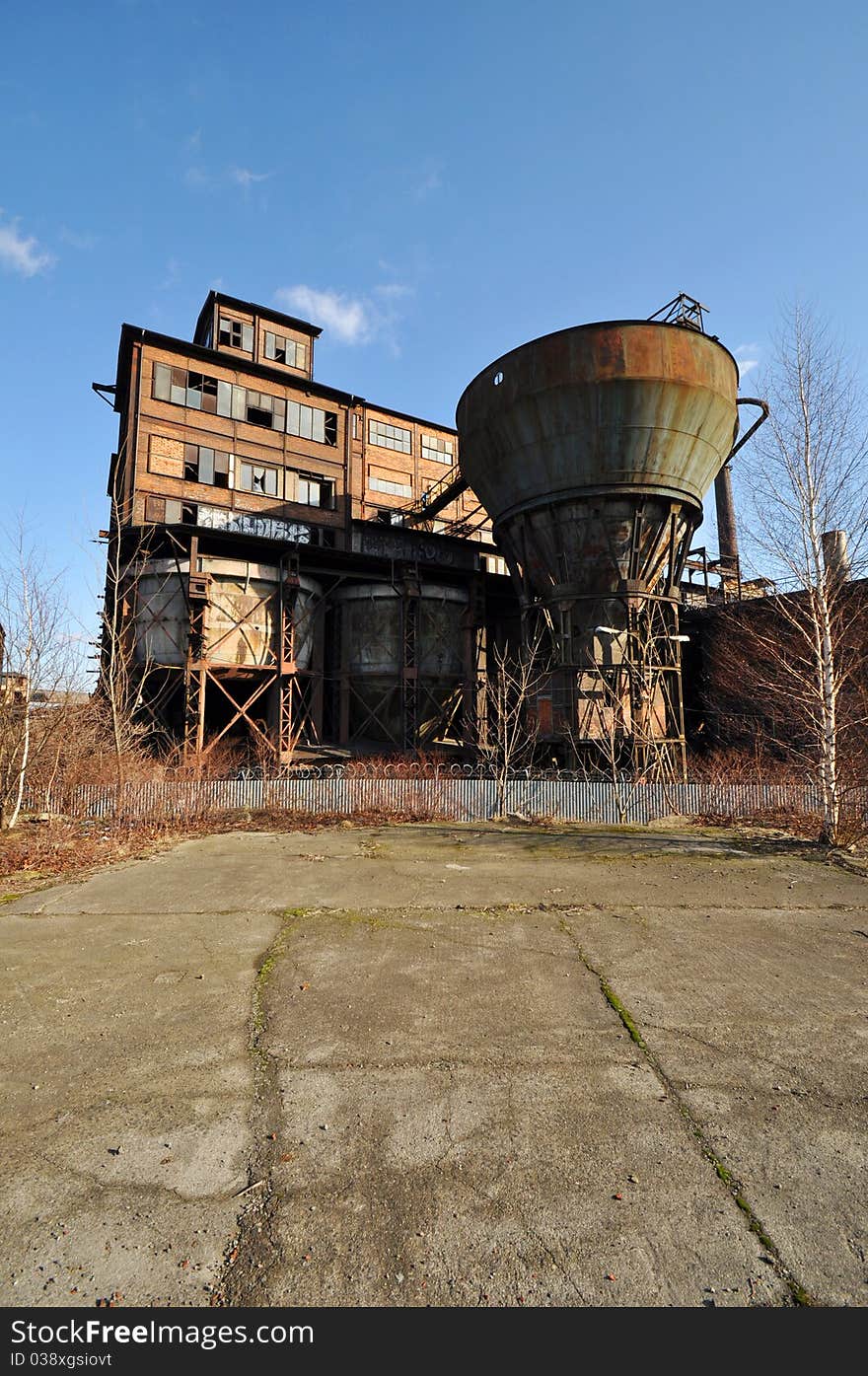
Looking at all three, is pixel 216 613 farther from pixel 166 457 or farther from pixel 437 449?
pixel 437 449

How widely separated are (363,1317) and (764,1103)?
99.6 inches

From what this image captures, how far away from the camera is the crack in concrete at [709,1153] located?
2.25m

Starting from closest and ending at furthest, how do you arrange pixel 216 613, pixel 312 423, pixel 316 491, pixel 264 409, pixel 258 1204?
1. pixel 258 1204
2. pixel 216 613
3. pixel 264 409
4. pixel 316 491
5. pixel 312 423

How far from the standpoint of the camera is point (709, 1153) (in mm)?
2941

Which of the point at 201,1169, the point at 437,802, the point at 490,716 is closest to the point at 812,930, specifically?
the point at 201,1169

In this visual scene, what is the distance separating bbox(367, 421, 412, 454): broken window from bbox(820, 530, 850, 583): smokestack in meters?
23.9

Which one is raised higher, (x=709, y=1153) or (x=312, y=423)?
(x=312, y=423)

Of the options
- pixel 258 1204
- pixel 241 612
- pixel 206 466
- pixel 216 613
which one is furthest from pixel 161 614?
pixel 258 1204

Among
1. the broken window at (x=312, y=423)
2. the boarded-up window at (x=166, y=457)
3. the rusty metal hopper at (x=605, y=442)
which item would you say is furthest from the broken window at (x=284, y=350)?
the rusty metal hopper at (x=605, y=442)

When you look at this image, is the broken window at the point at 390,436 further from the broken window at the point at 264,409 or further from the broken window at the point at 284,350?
the broken window at the point at 264,409

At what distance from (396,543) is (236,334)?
1225 centimetres

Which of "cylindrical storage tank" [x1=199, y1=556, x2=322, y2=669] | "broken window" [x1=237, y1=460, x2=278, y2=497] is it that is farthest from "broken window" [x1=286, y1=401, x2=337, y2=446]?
"cylindrical storage tank" [x1=199, y1=556, x2=322, y2=669]

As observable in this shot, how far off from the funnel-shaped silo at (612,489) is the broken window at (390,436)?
12032mm

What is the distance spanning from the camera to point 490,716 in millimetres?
24531
